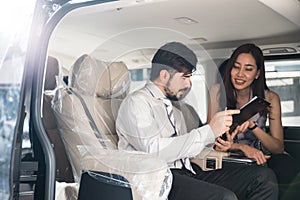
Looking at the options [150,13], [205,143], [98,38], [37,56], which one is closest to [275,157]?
[205,143]

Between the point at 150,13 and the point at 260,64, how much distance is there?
32.0 inches

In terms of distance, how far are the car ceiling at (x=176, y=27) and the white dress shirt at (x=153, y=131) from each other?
0.94ft

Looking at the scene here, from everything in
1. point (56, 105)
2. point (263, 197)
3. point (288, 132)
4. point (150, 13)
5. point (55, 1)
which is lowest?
point (263, 197)

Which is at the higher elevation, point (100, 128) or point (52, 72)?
point (52, 72)

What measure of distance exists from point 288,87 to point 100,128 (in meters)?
1.66

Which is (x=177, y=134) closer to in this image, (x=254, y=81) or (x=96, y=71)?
(x=96, y=71)

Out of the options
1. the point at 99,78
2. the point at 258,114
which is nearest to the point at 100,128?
the point at 99,78

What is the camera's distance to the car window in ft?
9.93

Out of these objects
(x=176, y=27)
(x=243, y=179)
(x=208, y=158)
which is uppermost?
(x=176, y=27)

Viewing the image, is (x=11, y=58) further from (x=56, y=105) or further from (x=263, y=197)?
(x=263, y=197)

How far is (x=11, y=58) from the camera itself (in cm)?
137

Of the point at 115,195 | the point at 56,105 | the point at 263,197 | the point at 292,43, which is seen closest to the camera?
the point at 115,195

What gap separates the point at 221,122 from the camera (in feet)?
6.70

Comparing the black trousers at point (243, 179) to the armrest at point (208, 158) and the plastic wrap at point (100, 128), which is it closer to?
the armrest at point (208, 158)
